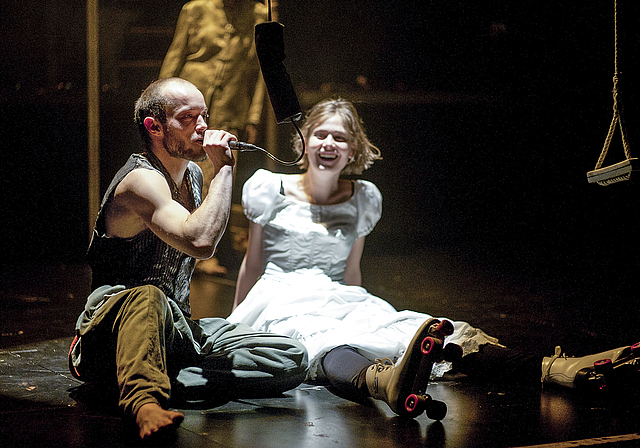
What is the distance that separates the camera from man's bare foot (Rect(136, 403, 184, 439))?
154 cm

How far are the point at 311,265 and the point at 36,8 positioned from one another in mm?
4224

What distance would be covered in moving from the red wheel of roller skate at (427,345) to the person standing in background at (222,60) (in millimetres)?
2933

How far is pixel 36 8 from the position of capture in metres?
5.83

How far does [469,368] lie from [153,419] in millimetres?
1277

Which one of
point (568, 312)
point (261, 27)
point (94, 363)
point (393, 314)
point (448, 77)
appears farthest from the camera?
point (448, 77)

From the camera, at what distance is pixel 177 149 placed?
214cm

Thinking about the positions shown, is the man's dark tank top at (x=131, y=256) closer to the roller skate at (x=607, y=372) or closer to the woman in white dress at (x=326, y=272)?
the woman in white dress at (x=326, y=272)

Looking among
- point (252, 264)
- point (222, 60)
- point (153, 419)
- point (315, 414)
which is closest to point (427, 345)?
point (315, 414)

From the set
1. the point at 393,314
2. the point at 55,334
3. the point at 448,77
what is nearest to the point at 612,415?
the point at 393,314

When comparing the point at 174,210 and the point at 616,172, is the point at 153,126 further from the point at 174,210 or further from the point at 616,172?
the point at 616,172

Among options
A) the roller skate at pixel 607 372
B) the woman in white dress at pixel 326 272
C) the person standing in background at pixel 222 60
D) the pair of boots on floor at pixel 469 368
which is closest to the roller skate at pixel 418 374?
the pair of boots on floor at pixel 469 368

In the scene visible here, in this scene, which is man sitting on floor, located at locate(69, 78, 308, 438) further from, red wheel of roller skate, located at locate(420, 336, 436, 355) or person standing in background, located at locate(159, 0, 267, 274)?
person standing in background, located at locate(159, 0, 267, 274)

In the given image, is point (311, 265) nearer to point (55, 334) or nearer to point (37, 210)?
point (55, 334)

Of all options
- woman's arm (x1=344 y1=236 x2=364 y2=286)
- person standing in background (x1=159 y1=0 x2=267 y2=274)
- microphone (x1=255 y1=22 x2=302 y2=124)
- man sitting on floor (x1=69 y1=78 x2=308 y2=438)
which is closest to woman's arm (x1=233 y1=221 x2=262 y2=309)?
woman's arm (x1=344 y1=236 x2=364 y2=286)
